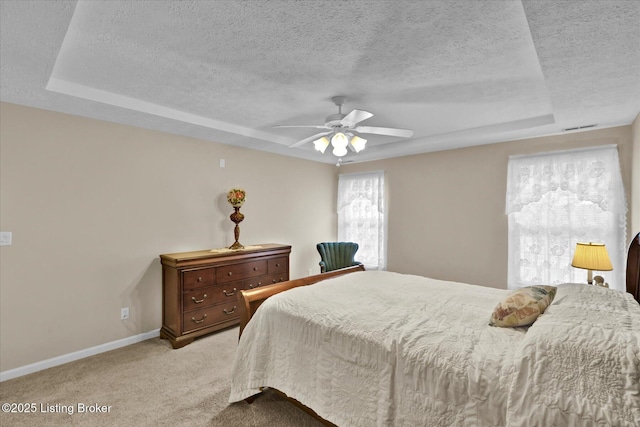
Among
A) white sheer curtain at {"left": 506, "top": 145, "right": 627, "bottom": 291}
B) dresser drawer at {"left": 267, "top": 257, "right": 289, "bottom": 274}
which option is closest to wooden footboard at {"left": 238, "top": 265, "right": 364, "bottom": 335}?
dresser drawer at {"left": 267, "top": 257, "right": 289, "bottom": 274}

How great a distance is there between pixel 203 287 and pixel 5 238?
5.72ft

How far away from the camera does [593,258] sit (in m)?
2.62

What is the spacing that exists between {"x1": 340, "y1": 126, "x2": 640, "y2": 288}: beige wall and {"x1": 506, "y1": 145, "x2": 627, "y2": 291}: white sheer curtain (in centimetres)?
11

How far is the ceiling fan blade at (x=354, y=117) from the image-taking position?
2.28 m

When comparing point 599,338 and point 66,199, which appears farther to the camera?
point 66,199

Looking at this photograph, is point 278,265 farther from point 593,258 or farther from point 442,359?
point 593,258

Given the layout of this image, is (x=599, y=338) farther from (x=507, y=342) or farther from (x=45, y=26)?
(x=45, y=26)

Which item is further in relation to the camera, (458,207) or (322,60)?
(458,207)

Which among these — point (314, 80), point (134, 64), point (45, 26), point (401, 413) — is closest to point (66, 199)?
point (134, 64)

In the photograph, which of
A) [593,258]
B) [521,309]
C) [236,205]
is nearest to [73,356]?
[236,205]

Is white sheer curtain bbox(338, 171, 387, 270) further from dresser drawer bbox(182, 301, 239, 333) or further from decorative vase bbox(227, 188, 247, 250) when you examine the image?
dresser drawer bbox(182, 301, 239, 333)

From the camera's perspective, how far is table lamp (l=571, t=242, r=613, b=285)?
2582 mm

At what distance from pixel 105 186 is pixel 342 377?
3042mm

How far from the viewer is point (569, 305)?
1.59 m
